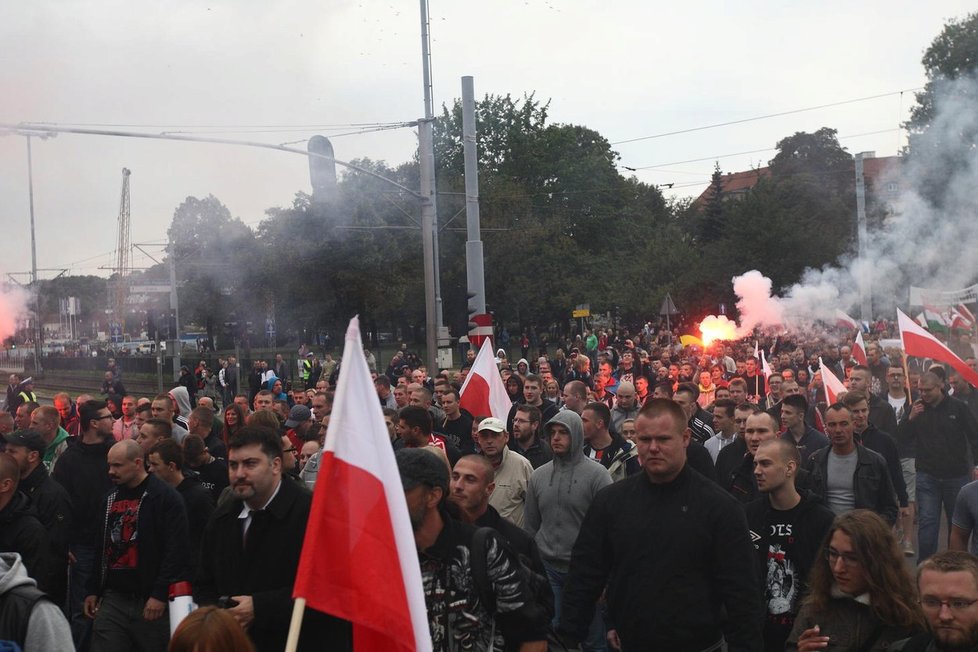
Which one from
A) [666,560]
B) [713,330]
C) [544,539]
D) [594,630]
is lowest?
[594,630]

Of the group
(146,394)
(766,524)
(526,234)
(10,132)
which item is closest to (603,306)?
(526,234)

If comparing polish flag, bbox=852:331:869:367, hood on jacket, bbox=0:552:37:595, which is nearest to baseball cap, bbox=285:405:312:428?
hood on jacket, bbox=0:552:37:595

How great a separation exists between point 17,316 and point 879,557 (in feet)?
94.1

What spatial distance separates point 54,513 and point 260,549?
2873 mm

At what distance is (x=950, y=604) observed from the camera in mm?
3611

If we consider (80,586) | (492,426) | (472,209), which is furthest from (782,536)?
(472,209)

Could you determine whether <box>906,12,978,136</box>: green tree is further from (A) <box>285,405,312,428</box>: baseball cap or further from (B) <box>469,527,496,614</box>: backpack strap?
(B) <box>469,527,496,614</box>: backpack strap

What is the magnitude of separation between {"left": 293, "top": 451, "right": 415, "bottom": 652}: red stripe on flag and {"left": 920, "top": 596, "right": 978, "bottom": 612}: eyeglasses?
170 centimetres

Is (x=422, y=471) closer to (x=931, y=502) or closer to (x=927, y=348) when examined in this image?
(x=931, y=502)

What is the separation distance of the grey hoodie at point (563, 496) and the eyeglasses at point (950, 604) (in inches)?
130

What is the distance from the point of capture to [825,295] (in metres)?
44.7

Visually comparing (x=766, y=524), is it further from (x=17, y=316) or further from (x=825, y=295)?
(x=825, y=295)

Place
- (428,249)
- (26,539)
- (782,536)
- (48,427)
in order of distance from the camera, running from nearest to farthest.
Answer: (782,536) < (26,539) < (48,427) < (428,249)

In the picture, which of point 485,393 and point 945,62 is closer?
point 485,393
